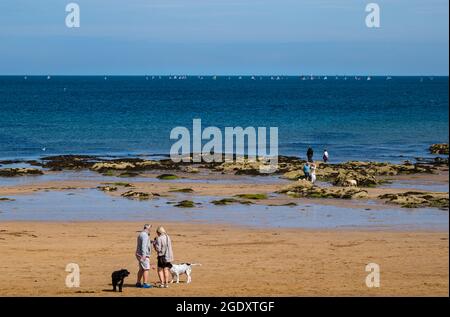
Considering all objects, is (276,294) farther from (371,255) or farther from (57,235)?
(57,235)

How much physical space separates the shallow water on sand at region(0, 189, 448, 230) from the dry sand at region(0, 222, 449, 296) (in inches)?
57.2

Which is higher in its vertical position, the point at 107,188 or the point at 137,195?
the point at 107,188

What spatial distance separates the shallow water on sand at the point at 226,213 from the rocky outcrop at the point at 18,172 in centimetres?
960

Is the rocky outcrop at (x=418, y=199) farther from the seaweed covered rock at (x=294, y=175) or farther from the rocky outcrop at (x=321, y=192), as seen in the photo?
the seaweed covered rock at (x=294, y=175)

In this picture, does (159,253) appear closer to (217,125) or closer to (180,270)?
(180,270)

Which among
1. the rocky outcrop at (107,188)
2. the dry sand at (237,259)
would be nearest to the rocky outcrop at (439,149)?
the rocky outcrop at (107,188)

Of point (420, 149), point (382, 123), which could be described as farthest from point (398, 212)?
point (382, 123)

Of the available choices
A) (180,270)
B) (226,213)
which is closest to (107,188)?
(226,213)

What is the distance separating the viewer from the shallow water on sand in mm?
30078

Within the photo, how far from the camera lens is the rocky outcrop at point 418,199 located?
34.0 m

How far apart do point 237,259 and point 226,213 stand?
30.6 ft

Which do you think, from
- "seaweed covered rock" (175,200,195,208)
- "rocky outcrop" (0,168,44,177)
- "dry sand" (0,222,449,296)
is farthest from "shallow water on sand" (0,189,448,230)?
"rocky outcrop" (0,168,44,177)

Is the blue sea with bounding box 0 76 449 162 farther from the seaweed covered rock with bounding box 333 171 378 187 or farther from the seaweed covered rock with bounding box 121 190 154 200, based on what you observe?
the seaweed covered rock with bounding box 121 190 154 200

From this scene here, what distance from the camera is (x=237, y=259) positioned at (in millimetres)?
23234
